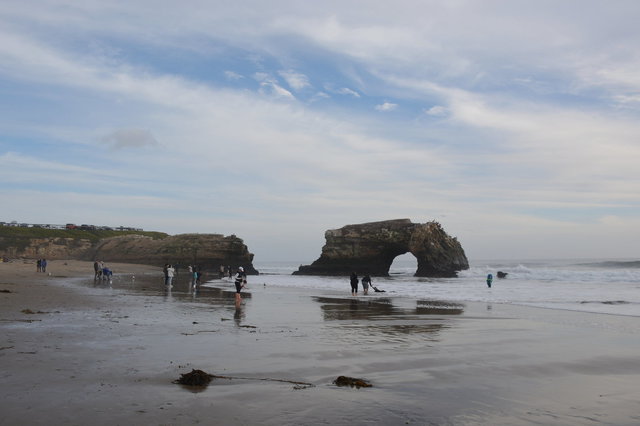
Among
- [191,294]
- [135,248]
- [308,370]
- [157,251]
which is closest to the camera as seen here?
[308,370]

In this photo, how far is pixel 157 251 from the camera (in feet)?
232

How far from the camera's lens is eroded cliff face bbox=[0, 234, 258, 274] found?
2635 inches

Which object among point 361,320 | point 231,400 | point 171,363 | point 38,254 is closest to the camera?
point 231,400

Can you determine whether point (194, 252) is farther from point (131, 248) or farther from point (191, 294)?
point (191, 294)

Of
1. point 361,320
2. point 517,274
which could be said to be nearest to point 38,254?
point 517,274

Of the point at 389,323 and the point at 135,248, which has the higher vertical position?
the point at 135,248

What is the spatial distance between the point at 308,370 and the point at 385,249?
5147cm

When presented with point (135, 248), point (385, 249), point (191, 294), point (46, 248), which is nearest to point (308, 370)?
point (191, 294)

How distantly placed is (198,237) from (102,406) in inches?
2568

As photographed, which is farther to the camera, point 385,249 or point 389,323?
point 385,249

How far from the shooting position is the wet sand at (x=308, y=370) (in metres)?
5.57

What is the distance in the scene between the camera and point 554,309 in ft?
65.3

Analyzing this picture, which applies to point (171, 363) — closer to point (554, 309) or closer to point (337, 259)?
point (554, 309)

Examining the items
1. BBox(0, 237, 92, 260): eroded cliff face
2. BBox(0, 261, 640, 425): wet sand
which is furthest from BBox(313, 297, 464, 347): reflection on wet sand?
BBox(0, 237, 92, 260): eroded cliff face
